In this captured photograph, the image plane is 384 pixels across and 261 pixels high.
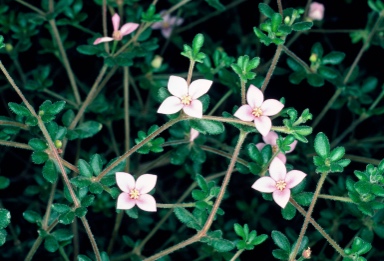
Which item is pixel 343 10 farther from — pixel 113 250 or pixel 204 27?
pixel 113 250

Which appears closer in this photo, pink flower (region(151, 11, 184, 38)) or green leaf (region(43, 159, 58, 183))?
green leaf (region(43, 159, 58, 183))

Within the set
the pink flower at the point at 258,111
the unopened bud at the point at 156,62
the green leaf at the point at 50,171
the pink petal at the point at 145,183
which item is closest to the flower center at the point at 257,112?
the pink flower at the point at 258,111

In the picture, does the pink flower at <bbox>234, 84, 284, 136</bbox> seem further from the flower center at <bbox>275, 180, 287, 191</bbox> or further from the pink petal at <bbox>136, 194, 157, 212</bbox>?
the pink petal at <bbox>136, 194, 157, 212</bbox>

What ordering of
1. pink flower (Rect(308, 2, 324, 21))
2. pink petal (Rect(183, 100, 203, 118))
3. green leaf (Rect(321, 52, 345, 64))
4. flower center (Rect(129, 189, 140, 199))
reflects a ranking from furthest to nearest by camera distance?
pink flower (Rect(308, 2, 324, 21)) → green leaf (Rect(321, 52, 345, 64)) → flower center (Rect(129, 189, 140, 199)) → pink petal (Rect(183, 100, 203, 118))

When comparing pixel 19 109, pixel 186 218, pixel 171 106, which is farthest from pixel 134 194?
pixel 19 109

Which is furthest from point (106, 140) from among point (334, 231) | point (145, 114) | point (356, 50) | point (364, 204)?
point (356, 50)

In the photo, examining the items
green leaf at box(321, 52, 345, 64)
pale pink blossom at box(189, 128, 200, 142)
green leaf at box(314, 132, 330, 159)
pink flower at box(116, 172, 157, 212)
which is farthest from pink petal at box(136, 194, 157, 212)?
green leaf at box(321, 52, 345, 64)
